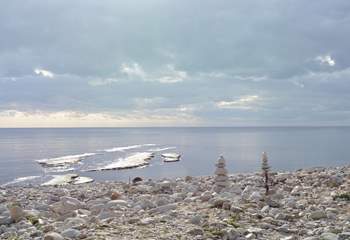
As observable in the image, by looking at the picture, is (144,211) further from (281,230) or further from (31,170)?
(31,170)

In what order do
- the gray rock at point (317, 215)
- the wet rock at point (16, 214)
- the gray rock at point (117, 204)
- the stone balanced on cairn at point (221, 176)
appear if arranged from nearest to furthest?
the gray rock at point (317, 215)
the wet rock at point (16, 214)
the gray rock at point (117, 204)
the stone balanced on cairn at point (221, 176)

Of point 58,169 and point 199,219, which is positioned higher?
point 199,219

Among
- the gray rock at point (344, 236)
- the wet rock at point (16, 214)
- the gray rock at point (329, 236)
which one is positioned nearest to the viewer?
the gray rock at point (329, 236)

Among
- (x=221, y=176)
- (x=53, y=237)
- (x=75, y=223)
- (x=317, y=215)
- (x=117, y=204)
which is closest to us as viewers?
(x=53, y=237)

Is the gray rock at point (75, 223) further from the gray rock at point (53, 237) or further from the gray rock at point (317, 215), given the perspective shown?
the gray rock at point (317, 215)

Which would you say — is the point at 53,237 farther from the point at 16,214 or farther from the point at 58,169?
the point at 58,169

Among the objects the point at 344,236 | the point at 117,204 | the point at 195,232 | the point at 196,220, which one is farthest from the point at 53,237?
the point at 117,204

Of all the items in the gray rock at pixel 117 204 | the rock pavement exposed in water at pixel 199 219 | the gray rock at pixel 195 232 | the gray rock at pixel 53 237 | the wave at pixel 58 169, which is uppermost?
the gray rock at pixel 53 237

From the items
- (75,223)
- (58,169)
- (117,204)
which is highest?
(75,223)

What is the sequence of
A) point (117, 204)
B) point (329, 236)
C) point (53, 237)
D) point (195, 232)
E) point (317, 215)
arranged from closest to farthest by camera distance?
point (53, 237)
point (329, 236)
point (195, 232)
point (317, 215)
point (117, 204)

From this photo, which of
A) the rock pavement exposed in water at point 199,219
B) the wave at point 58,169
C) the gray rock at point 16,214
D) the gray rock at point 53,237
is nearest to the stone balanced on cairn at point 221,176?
the rock pavement exposed in water at point 199,219

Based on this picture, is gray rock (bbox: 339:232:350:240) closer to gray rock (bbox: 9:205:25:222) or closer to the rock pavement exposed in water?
the rock pavement exposed in water

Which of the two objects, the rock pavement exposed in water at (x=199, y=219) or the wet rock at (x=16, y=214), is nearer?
the rock pavement exposed in water at (x=199, y=219)

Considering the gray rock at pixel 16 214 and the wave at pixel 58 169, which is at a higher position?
the gray rock at pixel 16 214
